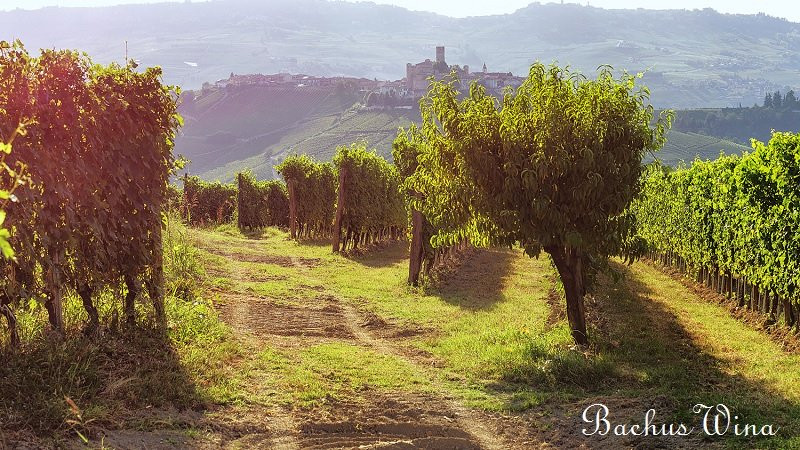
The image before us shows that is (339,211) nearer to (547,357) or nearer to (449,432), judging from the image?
(547,357)

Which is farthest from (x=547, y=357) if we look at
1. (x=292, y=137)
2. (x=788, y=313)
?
(x=292, y=137)

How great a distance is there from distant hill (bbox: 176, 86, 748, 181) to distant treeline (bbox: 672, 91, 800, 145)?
10.4m

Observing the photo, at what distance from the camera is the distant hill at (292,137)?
141m

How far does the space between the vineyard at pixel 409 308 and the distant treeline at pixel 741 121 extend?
152 meters

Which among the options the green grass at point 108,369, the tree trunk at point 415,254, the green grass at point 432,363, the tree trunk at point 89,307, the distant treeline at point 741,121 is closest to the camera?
the green grass at point 108,369

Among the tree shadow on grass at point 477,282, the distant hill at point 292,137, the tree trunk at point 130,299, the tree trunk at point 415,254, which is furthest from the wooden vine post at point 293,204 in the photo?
the distant hill at point 292,137

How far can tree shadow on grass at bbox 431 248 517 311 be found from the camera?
56.9ft

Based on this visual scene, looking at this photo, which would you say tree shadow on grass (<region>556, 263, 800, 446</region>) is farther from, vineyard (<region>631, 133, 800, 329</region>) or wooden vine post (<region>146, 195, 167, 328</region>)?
wooden vine post (<region>146, 195, 167, 328</region>)

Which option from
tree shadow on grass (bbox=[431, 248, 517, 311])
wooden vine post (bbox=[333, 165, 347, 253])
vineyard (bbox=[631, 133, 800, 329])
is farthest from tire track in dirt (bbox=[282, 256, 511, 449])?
wooden vine post (bbox=[333, 165, 347, 253])

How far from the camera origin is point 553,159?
10.9 meters

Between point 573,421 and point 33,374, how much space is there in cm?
546

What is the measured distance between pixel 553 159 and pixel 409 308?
20.5ft

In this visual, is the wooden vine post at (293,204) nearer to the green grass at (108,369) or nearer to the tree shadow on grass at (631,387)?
the tree shadow on grass at (631,387)

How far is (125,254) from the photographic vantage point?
32.0 ft
